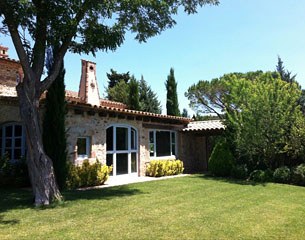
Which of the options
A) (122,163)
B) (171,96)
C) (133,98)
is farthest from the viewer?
(133,98)

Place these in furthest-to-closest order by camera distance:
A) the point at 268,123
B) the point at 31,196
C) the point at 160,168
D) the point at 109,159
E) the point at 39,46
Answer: the point at 160,168
the point at 109,159
the point at 268,123
the point at 31,196
the point at 39,46

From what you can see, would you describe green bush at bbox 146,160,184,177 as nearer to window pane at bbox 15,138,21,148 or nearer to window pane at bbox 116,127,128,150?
window pane at bbox 116,127,128,150

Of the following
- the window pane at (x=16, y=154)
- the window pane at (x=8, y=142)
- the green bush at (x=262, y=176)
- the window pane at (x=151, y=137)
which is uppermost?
the window pane at (x=151, y=137)

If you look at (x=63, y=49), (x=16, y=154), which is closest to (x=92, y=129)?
(x=16, y=154)

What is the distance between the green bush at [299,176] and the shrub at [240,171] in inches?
92.7

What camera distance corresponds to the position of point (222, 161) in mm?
16203

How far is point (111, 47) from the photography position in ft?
33.4

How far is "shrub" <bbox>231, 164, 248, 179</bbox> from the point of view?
15.2 metres

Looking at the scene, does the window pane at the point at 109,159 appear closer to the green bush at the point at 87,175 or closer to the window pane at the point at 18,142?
the green bush at the point at 87,175

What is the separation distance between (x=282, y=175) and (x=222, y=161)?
333cm

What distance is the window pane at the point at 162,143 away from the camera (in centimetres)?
1828

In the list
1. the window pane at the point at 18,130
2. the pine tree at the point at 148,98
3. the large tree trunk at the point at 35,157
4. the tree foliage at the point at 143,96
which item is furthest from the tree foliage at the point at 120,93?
the large tree trunk at the point at 35,157

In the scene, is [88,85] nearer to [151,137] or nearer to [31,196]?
[151,137]

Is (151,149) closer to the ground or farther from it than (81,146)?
closer to the ground
